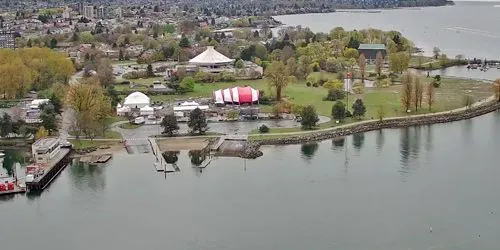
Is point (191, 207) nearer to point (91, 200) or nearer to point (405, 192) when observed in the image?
point (91, 200)

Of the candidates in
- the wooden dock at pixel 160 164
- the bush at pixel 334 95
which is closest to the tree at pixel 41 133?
the wooden dock at pixel 160 164

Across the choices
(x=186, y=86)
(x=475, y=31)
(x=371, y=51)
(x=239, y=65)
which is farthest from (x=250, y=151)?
(x=475, y=31)

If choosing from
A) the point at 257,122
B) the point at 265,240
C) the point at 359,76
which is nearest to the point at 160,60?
the point at 359,76

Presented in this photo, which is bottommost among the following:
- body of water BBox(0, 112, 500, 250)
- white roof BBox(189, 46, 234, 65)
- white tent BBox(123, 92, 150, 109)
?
Result: body of water BBox(0, 112, 500, 250)

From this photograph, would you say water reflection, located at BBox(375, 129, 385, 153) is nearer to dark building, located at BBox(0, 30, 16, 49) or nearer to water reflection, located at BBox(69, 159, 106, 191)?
water reflection, located at BBox(69, 159, 106, 191)

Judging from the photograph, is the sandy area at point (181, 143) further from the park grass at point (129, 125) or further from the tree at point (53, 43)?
the tree at point (53, 43)

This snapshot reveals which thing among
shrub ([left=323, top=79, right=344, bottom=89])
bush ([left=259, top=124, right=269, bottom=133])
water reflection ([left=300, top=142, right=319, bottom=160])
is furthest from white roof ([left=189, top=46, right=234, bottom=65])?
water reflection ([left=300, top=142, right=319, bottom=160])
